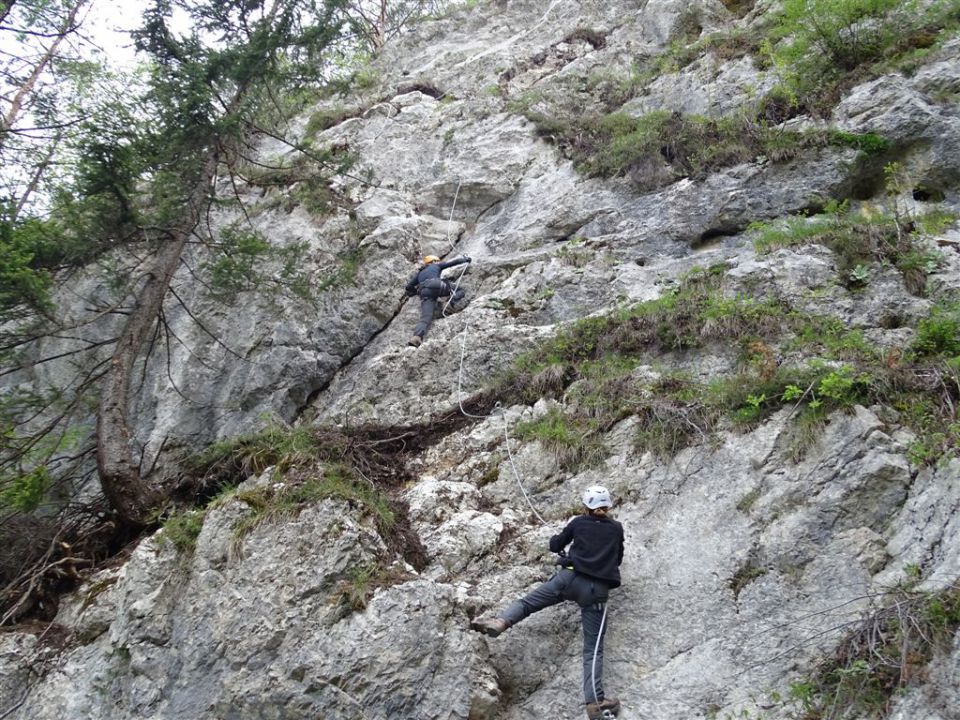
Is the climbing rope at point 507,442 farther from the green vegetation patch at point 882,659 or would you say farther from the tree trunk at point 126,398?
the tree trunk at point 126,398

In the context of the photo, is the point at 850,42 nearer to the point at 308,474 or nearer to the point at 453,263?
the point at 453,263

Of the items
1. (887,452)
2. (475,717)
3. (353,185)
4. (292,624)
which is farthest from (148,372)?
(887,452)

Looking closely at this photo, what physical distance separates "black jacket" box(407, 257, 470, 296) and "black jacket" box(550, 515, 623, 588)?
17.7 feet

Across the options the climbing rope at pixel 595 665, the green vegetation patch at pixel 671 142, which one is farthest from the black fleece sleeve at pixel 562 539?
the green vegetation patch at pixel 671 142

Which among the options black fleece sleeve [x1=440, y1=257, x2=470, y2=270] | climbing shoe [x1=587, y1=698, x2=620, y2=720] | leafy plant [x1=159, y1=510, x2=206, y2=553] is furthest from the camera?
black fleece sleeve [x1=440, y1=257, x2=470, y2=270]

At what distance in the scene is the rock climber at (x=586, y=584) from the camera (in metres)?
5.74

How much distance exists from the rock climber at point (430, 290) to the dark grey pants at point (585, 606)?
15.9 ft

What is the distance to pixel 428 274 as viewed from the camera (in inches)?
428

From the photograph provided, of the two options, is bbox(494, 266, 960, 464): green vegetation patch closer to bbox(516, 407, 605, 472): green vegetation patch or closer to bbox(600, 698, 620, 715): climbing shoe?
bbox(516, 407, 605, 472): green vegetation patch

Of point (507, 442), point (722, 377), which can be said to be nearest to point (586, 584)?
point (507, 442)

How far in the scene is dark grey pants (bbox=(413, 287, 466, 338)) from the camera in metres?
10.3

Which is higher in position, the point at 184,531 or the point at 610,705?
the point at 184,531

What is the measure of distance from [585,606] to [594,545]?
476 mm

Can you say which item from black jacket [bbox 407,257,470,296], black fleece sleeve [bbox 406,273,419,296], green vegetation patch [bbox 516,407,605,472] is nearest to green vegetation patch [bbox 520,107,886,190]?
black jacket [bbox 407,257,470,296]
